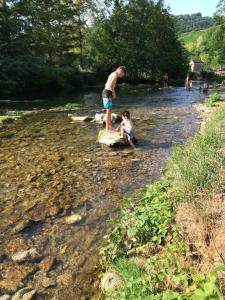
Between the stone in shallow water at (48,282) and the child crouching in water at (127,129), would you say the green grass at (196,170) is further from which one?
the child crouching in water at (127,129)

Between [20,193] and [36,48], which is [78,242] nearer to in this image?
[20,193]

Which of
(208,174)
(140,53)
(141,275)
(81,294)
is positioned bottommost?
(81,294)

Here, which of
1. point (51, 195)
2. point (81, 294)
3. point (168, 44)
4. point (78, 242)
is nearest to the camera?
point (81, 294)

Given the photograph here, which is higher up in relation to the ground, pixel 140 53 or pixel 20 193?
pixel 140 53

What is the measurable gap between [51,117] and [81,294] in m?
15.7

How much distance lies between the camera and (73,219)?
6.67 m

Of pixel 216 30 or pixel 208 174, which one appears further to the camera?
pixel 216 30

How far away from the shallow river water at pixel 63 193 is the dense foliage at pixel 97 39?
25901 millimetres

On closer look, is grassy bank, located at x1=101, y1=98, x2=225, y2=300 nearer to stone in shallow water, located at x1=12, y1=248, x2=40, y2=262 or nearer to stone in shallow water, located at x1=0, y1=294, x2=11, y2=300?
stone in shallow water, located at x1=12, y1=248, x2=40, y2=262

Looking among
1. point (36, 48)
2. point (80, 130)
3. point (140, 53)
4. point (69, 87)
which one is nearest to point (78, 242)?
point (80, 130)

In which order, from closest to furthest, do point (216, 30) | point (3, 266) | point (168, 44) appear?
1. point (3, 266)
2. point (168, 44)
3. point (216, 30)

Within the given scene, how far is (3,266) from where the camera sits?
17.1 ft

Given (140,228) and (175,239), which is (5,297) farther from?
(175,239)

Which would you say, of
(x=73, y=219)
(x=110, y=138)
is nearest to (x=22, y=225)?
(x=73, y=219)
